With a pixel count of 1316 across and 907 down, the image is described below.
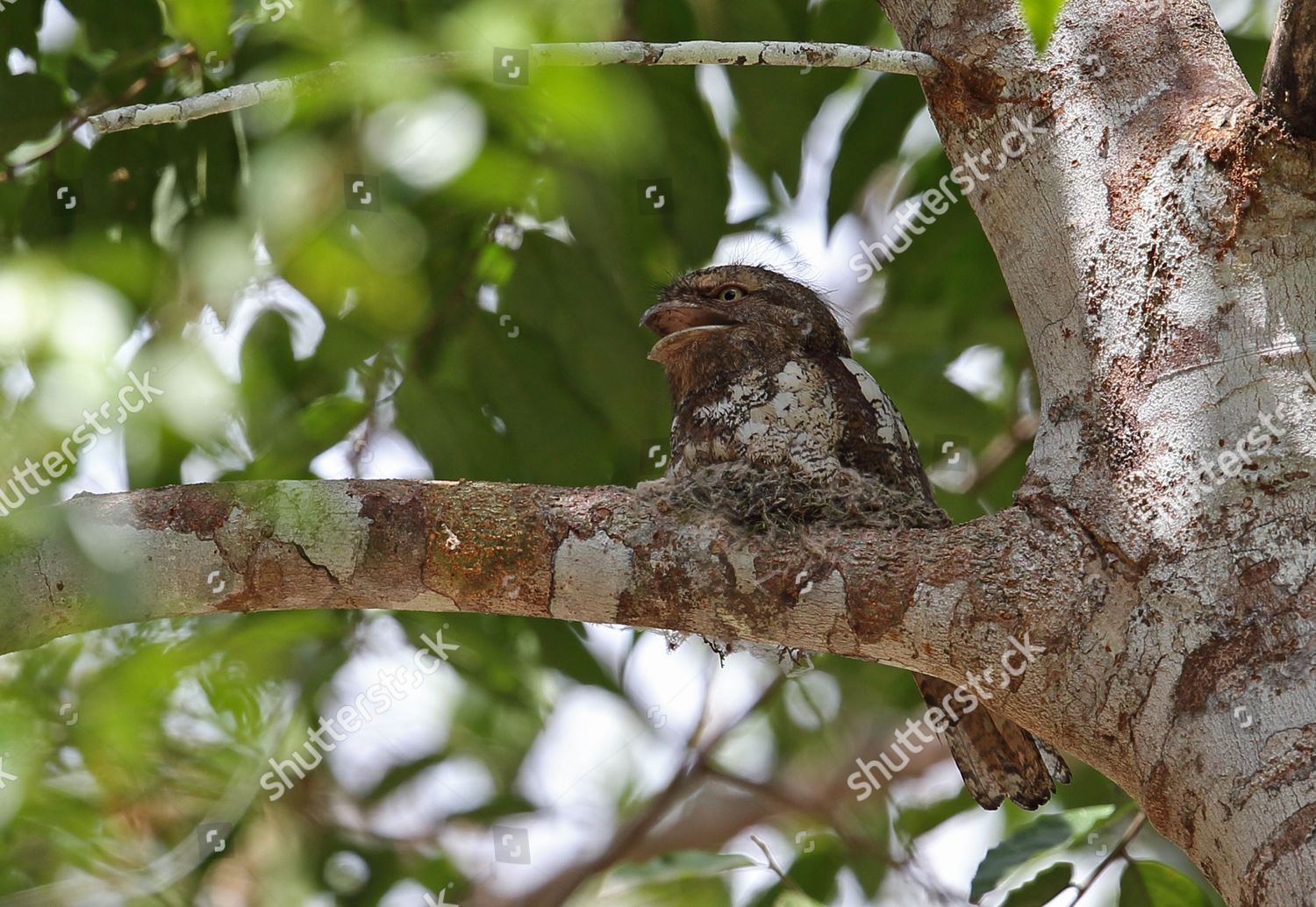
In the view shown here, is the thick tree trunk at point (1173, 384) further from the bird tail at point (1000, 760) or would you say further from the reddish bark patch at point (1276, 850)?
the bird tail at point (1000, 760)

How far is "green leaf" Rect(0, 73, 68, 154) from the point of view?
3088 millimetres

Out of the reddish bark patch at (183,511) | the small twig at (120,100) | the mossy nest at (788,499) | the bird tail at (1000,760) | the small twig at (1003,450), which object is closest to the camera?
the reddish bark patch at (183,511)

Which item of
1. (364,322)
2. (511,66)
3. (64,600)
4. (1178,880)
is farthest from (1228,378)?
(364,322)

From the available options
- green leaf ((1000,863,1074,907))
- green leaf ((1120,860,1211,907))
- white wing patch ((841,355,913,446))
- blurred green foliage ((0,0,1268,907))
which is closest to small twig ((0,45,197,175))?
blurred green foliage ((0,0,1268,907))

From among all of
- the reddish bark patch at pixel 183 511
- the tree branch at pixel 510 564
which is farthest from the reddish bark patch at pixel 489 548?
the reddish bark patch at pixel 183 511

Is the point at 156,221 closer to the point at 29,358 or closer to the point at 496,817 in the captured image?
the point at 29,358

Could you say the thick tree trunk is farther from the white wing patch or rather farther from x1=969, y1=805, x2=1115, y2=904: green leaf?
x1=969, y1=805, x2=1115, y2=904: green leaf

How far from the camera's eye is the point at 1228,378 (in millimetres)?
1867

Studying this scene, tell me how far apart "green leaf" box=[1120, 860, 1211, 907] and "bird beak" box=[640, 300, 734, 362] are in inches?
61.8

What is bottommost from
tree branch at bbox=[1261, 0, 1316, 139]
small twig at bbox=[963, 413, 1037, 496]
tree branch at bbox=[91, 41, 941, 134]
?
small twig at bbox=[963, 413, 1037, 496]

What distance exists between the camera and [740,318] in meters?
3.31

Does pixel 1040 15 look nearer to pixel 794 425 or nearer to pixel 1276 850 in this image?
pixel 1276 850

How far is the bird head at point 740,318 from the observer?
3238 mm

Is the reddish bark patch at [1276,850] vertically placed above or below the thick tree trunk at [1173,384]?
below
